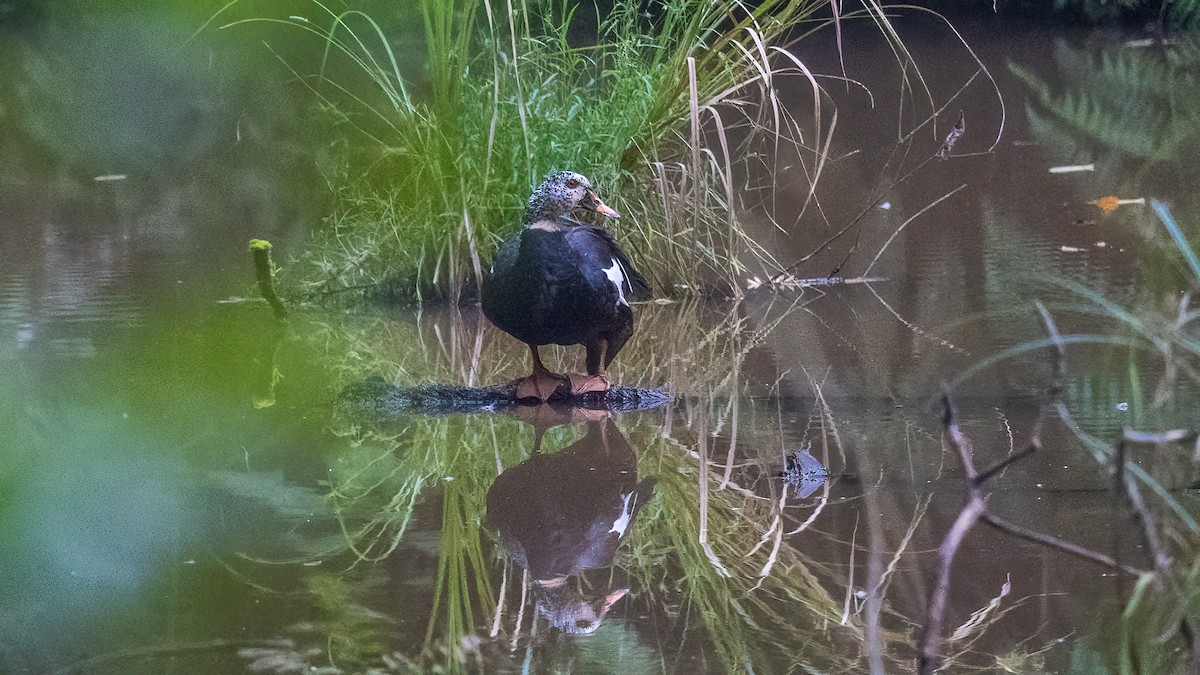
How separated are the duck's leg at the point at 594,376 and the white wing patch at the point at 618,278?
4.5 inches

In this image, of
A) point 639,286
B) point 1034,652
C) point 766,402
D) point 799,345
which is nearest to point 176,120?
point 1034,652

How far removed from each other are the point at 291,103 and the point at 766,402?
2182mm

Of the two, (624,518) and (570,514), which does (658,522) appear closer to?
(624,518)

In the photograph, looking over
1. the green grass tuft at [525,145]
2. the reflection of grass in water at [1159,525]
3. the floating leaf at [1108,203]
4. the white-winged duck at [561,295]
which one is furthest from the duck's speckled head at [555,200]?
the floating leaf at [1108,203]

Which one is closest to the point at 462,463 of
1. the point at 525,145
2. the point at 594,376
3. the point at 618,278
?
the point at 594,376

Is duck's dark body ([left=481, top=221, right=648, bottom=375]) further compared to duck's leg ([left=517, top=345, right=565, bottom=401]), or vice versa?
duck's leg ([left=517, top=345, right=565, bottom=401])

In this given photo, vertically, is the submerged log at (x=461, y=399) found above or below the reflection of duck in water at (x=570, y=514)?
above

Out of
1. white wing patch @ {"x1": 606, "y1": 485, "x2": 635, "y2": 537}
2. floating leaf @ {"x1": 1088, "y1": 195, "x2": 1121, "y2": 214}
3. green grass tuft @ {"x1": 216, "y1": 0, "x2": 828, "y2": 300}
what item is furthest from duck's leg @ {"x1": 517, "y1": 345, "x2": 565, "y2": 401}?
floating leaf @ {"x1": 1088, "y1": 195, "x2": 1121, "y2": 214}

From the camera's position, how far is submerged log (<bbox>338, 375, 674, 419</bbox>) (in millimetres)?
3068

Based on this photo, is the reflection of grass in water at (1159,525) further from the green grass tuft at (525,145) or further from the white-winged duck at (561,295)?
the green grass tuft at (525,145)

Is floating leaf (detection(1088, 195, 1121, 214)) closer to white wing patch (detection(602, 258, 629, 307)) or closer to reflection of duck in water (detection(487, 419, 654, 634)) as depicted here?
white wing patch (detection(602, 258, 629, 307))

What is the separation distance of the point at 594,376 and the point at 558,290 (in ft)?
0.92

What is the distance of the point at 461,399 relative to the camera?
123 inches

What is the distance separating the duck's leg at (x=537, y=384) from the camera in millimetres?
3133
